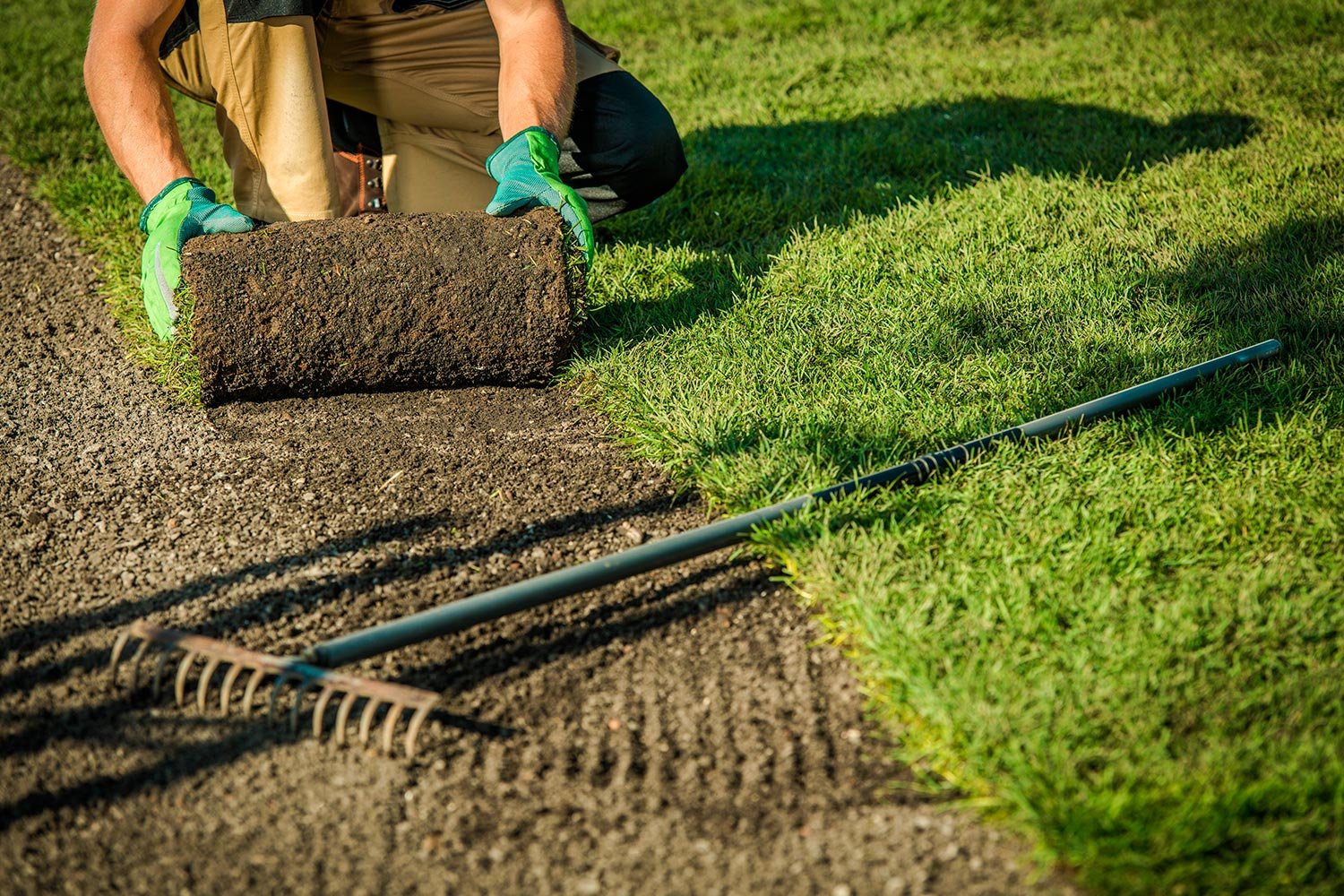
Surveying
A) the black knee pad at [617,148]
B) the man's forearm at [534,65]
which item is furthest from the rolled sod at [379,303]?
the black knee pad at [617,148]

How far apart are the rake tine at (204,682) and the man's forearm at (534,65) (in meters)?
2.13

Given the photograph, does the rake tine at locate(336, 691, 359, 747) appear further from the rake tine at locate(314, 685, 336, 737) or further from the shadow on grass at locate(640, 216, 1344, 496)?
the shadow on grass at locate(640, 216, 1344, 496)

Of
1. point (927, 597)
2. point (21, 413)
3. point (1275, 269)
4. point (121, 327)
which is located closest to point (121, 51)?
point (121, 327)

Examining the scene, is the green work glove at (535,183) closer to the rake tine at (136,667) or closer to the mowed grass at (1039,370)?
the mowed grass at (1039,370)

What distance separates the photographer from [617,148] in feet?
13.1

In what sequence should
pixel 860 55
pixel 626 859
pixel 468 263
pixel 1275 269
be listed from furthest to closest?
pixel 860 55 → pixel 1275 269 → pixel 468 263 → pixel 626 859

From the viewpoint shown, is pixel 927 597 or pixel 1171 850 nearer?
pixel 1171 850

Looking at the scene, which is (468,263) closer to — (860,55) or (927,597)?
(927,597)

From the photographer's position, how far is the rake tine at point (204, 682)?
6.86 feet

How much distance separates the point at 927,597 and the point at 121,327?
297 cm

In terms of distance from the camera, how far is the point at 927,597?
2311mm

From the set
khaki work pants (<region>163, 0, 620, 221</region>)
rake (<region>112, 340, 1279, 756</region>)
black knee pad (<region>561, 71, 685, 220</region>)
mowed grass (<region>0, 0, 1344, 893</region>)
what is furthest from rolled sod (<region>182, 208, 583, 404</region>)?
rake (<region>112, 340, 1279, 756</region>)

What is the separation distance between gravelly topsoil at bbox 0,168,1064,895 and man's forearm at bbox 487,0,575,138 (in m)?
1.02

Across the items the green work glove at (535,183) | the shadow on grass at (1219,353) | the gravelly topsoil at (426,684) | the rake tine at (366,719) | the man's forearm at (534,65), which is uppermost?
the man's forearm at (534,65)
